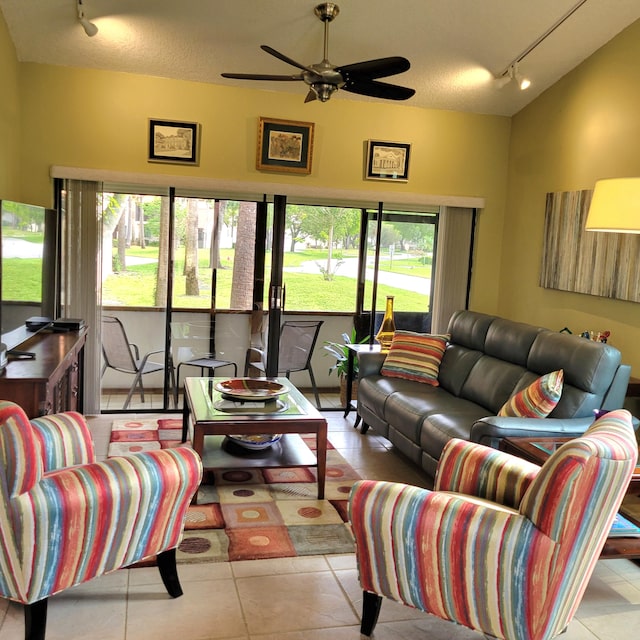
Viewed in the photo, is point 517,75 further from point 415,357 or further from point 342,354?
point 342,354

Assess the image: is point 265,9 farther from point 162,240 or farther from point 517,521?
point 517,521

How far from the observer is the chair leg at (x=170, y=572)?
8.30ft

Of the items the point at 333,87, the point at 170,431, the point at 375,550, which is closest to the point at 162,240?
the point at 170,431

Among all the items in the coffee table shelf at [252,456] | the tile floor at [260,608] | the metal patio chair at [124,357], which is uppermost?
the metal patio chair at [124,357]

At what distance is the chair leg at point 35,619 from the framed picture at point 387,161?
407cm

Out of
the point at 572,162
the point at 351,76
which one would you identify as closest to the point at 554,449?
the point at 351,76

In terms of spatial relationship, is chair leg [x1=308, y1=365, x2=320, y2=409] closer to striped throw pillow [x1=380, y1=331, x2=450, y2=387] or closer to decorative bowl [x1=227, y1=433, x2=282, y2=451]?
striped throw pillow [x1=380, y1=331, x2=450, y2=387]

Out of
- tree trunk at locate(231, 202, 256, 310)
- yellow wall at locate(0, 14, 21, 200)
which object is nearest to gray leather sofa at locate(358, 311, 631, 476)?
tree trunk at locate(231, 202, 256, 310)

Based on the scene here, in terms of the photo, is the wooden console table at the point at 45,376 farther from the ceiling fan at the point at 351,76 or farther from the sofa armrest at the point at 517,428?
the sofa armrest at the point at 517,428

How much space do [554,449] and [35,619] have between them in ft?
6.82

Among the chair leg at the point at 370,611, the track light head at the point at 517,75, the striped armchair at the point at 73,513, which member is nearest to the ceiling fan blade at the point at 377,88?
the track light head at the point at 517,75

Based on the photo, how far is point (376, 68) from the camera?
323 centimetres

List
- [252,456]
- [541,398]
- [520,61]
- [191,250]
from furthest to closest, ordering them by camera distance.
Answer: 1. [191,250]
2. [520,61]
3. [252,456]
4. [541,398]

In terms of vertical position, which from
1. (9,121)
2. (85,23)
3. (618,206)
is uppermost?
(85,23)
